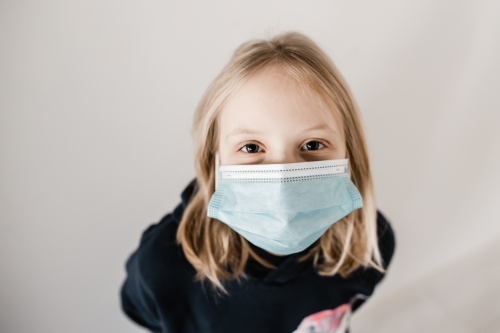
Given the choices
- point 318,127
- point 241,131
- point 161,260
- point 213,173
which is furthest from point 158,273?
point 318,127

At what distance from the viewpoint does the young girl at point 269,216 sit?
82 centimetres

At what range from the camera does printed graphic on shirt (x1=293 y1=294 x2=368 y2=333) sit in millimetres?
1025

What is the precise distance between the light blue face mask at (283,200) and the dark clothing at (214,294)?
148 millimetres

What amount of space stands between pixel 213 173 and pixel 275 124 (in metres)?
0.25

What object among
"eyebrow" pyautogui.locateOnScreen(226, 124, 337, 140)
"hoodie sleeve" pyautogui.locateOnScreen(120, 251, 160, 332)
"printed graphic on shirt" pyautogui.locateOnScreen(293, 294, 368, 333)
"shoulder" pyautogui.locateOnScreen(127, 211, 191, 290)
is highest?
"eyebrow" pyautogui.locateOnScreen(226, 124, 337, 140)

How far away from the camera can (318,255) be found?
3.52 ft

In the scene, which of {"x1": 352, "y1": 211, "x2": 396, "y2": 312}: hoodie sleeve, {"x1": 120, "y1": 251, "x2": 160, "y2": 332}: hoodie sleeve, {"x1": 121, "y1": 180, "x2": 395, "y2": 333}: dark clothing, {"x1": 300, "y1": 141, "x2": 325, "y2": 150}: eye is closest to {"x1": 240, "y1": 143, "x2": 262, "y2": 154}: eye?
{"x1": 300, "y1": 141, "x2": 325, "y2": 150}: eye

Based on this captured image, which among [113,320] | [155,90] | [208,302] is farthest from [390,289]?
[155,90]

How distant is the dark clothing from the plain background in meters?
0.23

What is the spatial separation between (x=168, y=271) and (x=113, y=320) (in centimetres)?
52

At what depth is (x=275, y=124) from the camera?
32.0 inches

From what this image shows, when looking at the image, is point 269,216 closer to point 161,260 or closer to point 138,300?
point 161,260

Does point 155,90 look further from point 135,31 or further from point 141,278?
point 141,278

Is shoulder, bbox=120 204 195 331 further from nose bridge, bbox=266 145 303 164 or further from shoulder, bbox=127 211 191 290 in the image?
nose bridge, bbox=266 145 303 164
